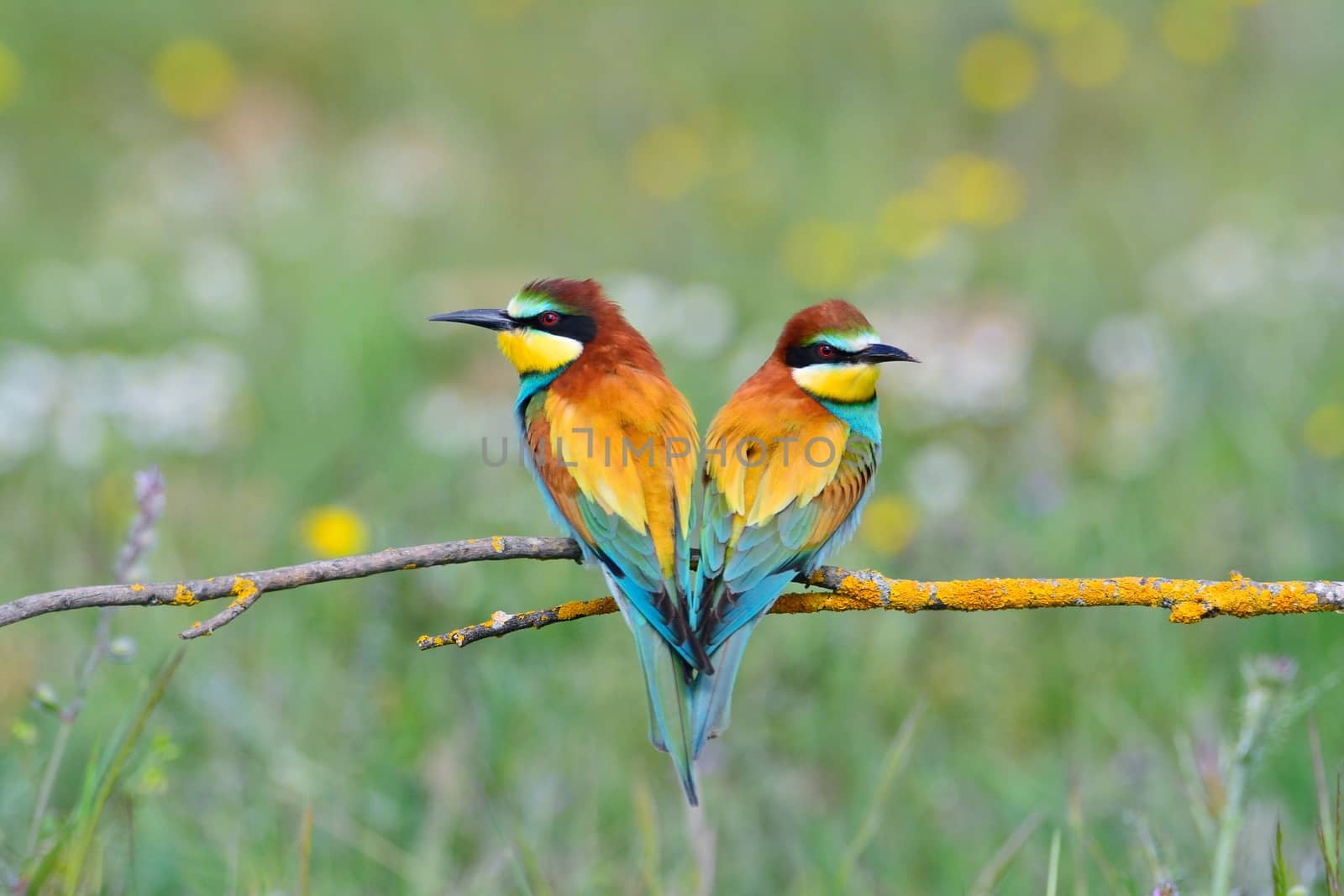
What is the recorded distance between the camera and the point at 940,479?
3.54 meters

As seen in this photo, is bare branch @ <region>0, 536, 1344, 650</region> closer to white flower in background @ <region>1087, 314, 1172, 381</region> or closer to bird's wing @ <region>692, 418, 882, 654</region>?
bird's wing @ <region>692, 418, 882, 654</region>

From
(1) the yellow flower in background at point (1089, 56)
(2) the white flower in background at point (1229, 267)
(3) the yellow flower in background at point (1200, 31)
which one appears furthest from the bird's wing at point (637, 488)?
(3) the yellow flower in background at point (1200, 31)

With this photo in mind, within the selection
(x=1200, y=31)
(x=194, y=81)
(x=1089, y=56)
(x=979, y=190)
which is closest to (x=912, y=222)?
(x=979, y=190)

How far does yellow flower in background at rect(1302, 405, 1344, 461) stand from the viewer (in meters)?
3.30

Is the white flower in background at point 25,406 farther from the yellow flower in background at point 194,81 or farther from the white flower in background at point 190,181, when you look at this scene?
the yellow flower in background at point 194,81

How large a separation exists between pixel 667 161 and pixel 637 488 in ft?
15.8

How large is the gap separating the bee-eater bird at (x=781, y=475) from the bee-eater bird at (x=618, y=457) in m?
0.03

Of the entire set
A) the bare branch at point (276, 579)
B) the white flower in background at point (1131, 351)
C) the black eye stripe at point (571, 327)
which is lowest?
the white flower in background at point (1131, 351)

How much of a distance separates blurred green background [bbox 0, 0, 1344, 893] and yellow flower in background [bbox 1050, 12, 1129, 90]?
0.02 metres

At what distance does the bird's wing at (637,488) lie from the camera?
124 cm

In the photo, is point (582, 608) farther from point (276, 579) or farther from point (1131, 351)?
point (1131, 351)

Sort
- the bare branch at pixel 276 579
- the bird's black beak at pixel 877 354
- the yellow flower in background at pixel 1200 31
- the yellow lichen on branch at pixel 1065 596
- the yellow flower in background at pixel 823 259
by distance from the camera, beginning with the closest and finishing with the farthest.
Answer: the bare branch at pixel 276 579 < the yellow lichen on branch at pixel 1065 596 < the bird's black beak at pixel 877 354 < the yellow flower in background at pixel 823 259 < the yellow flower in background at pixel 1200 31

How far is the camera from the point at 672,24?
23.0ft

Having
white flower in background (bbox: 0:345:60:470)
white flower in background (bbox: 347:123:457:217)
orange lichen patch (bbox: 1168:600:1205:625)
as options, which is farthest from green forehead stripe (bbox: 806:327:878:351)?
white flower in background (bbox: 347:123:457:217)
